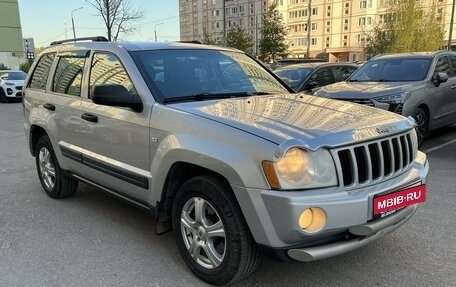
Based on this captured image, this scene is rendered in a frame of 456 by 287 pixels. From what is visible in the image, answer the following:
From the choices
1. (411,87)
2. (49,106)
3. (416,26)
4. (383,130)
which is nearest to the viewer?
(383,130)

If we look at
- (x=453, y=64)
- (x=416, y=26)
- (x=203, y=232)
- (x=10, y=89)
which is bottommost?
(x=10, y=89)

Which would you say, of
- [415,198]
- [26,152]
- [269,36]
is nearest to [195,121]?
[415,198]

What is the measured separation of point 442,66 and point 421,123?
1.51m

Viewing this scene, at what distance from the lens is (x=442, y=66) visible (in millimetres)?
8352

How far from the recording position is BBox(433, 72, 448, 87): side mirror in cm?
773

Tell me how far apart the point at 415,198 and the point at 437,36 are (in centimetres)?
2910

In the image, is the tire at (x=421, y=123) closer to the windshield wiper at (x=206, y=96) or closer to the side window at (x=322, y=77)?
the side window at (x=322, y=77)

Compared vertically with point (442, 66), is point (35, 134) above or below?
below

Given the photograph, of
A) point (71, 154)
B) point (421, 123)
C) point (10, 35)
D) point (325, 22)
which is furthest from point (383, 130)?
point (325, 22)

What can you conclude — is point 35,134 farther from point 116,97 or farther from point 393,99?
point 393,99

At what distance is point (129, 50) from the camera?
3.86 meters

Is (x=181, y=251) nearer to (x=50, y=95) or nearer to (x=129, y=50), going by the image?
(x=129, y=50)

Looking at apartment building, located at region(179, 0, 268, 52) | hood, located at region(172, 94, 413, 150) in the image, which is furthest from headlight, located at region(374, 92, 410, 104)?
apartment building, located at region(179, 0, 268, 52)

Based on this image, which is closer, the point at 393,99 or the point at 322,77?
the point at 393,99
